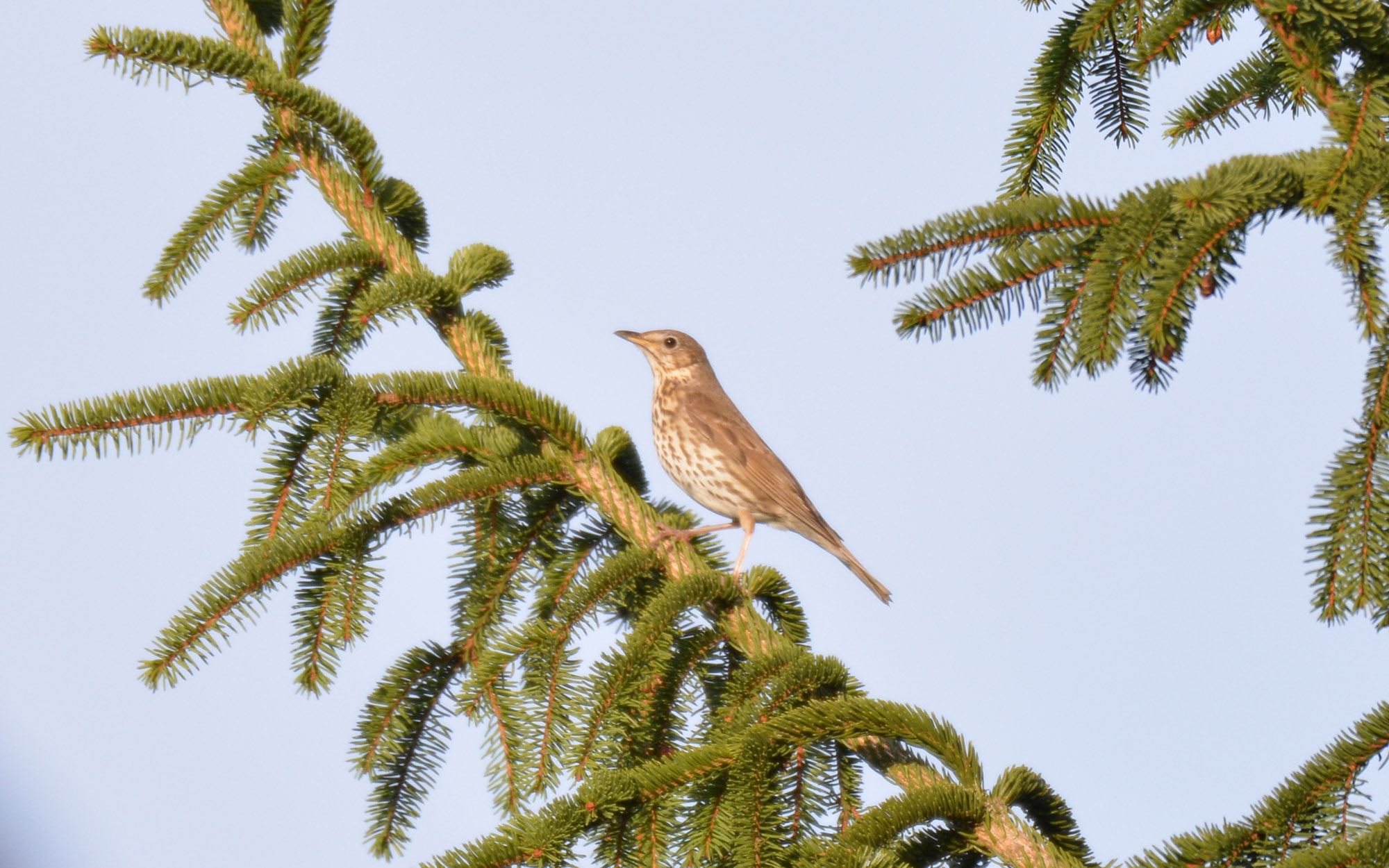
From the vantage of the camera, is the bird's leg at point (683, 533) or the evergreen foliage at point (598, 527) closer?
the evergreen foliage at point (598, 527)

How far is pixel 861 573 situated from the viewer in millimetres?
6160

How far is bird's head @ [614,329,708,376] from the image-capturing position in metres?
7.04

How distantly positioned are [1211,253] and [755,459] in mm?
3970

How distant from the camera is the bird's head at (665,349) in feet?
23.1

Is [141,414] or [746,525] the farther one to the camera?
[746,525]

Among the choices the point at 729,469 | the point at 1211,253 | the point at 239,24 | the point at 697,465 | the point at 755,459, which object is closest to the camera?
the point at 1211,253

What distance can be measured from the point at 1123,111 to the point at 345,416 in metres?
2.52

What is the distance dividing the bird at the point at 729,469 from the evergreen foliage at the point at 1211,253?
319 centimetres

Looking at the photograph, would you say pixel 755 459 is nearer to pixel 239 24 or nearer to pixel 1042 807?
pixel 239 24

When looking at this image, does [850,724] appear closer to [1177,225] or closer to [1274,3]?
[1177,225]

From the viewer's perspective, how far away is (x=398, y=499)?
10.3ft

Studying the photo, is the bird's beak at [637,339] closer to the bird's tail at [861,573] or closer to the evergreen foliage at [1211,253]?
the bird's tail at [861,573]

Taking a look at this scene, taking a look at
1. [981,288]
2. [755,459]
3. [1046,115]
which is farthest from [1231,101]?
[755,459]

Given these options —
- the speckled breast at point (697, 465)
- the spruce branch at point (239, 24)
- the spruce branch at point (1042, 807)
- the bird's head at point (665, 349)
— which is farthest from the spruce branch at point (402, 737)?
the bird's head at point (665, 349)
